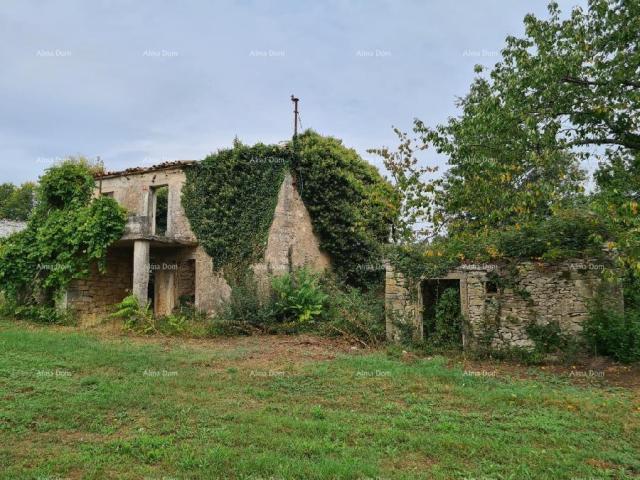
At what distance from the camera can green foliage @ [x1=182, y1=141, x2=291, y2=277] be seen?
1501cm

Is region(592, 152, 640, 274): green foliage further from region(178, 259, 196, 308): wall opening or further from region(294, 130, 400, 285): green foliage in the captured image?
region(178, 259, 196, 308): wall opening

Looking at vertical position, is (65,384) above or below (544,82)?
below

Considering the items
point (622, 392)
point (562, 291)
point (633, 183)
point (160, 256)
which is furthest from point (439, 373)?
point (160, 256)

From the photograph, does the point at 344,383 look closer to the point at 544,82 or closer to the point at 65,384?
the point at 65,384

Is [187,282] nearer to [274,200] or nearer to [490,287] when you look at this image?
[274,200]

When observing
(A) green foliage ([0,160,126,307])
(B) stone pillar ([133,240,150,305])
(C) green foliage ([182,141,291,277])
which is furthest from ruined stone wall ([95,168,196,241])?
(A) green foliage ([0,160,126,307])

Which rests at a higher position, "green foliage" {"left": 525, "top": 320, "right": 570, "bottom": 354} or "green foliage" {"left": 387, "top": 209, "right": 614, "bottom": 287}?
"green foliage" {"left": 387, "top": 209, "right": 614, "bottom": 287}

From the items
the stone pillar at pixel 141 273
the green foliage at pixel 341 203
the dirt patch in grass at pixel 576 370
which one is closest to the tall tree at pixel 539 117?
the dirt patch in grass at pixel 576 370

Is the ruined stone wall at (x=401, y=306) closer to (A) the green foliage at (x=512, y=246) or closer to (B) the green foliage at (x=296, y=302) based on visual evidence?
(A) the green foliage at (x=512, y=246)

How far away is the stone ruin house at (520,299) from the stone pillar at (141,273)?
293 inches

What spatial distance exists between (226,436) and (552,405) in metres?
4.44

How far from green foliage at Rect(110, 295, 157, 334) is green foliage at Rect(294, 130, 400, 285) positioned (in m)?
6.39

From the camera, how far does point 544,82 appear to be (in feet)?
29.3

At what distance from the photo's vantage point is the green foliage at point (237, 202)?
15008 millimetres
